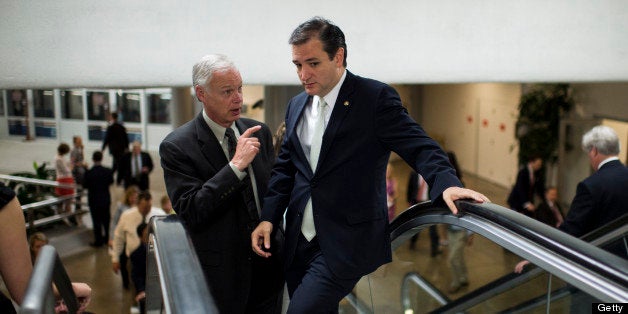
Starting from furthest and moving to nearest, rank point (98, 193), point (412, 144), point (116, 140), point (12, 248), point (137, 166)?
point (116, 140) < point (137, 166) < point (98, 193) < point (412, 144) < point (12, 248)

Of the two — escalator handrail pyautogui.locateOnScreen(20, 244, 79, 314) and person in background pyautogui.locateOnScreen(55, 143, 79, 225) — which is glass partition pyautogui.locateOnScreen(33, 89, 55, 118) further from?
escalator handrail pyautogui.locateOnScreen(20, 244, 79, 314)

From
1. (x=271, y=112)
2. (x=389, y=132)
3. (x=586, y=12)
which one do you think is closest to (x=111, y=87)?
(x=389, y=132)

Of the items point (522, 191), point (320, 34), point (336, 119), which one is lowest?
point (522, 191)

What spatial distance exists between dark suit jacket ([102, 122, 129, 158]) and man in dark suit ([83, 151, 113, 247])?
7.58 feet

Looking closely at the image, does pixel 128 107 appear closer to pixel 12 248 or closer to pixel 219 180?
pixel 219 180

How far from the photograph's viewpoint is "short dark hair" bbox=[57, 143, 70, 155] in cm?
974

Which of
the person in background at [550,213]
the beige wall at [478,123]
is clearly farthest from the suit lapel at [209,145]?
the beige wall at [478,123]

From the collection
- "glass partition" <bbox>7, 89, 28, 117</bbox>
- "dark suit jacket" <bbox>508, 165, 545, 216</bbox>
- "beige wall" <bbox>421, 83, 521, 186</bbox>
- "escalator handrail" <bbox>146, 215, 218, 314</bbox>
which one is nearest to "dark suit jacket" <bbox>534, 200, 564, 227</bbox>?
"dark suit jacket" <bbox>508, 165, 545, 216</bbox>

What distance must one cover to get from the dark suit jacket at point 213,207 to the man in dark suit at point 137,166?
896 centimetres

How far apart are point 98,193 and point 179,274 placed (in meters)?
8.86

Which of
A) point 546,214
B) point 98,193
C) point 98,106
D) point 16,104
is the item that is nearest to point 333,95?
point 16,104

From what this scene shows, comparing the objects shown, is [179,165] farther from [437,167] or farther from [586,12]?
[586,12]

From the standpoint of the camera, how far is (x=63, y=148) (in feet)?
32.5

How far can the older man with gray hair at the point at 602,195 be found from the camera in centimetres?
412
